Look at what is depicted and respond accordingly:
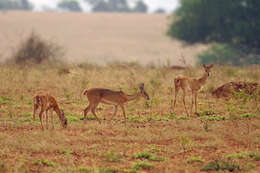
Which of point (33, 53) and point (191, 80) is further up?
point (33, 53)

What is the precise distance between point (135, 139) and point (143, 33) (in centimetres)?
5101

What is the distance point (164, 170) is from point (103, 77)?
10.0m

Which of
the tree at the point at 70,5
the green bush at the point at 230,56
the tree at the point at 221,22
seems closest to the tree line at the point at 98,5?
the tree at the point at 70,5

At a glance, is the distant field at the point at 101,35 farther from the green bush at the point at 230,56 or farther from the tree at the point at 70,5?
the tree at the point at 70,5

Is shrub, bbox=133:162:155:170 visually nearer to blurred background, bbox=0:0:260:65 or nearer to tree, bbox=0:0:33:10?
blurred background, bbox=0:0:260:65

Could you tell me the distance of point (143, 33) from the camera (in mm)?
58750

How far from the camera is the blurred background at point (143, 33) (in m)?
29.9

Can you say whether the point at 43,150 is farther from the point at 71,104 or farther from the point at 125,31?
the point at 125,31

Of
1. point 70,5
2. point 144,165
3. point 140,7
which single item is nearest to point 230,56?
point 144,165

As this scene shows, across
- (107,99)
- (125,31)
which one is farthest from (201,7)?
(125,31)

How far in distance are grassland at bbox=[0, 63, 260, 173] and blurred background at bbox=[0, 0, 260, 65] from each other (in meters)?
2.73

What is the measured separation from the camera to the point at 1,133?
8.46 m

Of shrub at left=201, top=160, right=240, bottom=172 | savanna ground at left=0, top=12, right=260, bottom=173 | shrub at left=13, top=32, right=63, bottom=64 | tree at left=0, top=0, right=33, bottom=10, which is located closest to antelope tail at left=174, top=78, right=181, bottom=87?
savanna ground at left=0, top=12, right=260, bottom=173

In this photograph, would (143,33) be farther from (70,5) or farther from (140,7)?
(70,5)
